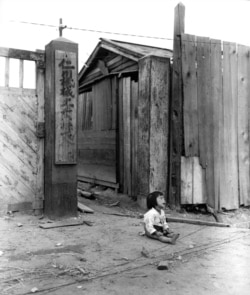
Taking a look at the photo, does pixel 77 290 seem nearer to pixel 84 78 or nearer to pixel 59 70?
pixel 59 70

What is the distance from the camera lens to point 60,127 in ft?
20.8

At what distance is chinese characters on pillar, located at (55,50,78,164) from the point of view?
6297mm

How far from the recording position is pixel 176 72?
7086 millimetres

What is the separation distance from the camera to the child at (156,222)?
5270 millimetres

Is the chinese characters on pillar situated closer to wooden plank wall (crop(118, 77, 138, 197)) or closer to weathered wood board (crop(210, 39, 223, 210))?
wooden plank wall (crop(118, 77, 138, 197))

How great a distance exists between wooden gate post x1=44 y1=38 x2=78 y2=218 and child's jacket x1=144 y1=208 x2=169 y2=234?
1637 millimetres

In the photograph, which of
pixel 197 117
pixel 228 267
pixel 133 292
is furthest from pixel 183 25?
pixel 133 292

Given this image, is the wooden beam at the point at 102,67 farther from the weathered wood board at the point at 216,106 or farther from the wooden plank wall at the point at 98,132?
the weathered wood board at the point at 216,106

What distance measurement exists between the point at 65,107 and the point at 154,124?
1766 mm

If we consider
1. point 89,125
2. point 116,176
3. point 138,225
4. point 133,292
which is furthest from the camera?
point 89,125

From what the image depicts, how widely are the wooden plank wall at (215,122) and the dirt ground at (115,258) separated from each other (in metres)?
1.26

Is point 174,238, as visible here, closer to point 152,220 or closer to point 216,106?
point 152,220

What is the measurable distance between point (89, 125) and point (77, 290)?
791cm

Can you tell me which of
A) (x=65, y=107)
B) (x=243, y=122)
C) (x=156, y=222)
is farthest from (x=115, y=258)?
(x=243, y=122)
